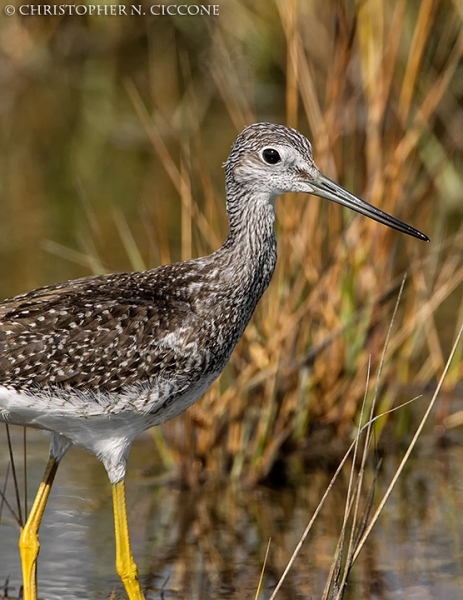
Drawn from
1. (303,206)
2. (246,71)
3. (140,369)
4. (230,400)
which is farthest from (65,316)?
(246,71)

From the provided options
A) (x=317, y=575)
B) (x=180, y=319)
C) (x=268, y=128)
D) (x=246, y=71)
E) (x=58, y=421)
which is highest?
(x=246, y=71)

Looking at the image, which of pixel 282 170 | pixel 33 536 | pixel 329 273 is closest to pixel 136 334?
pixel 282 170

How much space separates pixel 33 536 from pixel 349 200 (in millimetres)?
2532

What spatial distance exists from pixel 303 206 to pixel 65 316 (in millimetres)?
2749

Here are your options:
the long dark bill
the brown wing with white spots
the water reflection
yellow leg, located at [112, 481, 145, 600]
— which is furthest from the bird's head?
the water reflection

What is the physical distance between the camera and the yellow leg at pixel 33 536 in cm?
681

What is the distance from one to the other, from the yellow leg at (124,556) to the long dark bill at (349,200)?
1948mm

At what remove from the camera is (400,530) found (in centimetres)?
793

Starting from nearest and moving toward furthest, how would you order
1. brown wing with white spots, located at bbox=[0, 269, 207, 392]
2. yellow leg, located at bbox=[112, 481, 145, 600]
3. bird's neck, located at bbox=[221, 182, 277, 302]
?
1. brown wing with white spots, located at bbox=[0, 269, 207, 392]
2. yellow leg, located at bbox=[112, 481, 145, 600]
3. bird's neck, located at bbox=[221, 182, 277, 302]

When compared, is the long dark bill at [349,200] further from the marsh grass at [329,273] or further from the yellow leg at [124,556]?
the yellow leg at [124,556]

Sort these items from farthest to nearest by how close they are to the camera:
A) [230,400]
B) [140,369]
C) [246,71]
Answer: [246,71] → [230,400] → [140,369]

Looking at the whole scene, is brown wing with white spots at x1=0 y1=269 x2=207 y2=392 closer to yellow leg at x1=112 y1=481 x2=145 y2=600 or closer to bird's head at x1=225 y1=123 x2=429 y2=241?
yellow leg at x1=112 y1=481 x2=145 y2=600

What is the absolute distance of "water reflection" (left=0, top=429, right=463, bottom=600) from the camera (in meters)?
7.18

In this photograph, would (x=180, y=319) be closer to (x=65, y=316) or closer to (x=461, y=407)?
(x=65, y=316)
